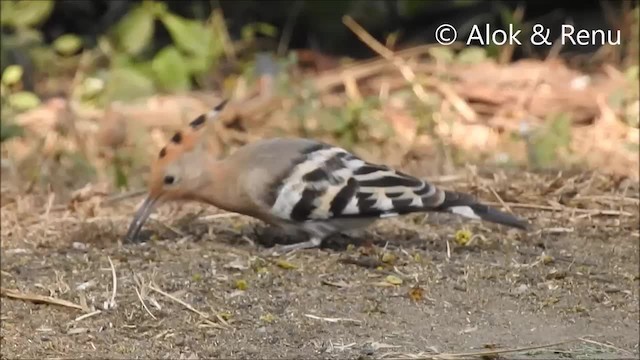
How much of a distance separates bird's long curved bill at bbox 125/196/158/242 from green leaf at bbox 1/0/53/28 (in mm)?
2923

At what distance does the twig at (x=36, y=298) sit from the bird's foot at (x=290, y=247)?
28.0 inches

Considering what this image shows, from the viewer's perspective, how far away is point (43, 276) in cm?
368

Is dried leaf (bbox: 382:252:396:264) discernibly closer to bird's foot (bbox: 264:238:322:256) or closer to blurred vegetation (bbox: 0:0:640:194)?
bird's foot (bbox: 264:238:322:256)

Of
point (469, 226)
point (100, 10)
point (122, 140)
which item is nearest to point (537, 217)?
point (469, 226)

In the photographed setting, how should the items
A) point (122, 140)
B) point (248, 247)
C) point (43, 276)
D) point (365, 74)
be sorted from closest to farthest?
point (43, 276) < point (248, 247) < point (122, 140) < point (365, 74)

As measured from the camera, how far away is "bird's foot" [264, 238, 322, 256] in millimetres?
3846

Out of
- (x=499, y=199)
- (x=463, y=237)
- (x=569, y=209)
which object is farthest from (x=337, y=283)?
(x=569, y=209)

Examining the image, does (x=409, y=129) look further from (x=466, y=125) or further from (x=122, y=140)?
(x=122, y=140)

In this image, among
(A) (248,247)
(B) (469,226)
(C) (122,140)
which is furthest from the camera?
(C) (122,140)

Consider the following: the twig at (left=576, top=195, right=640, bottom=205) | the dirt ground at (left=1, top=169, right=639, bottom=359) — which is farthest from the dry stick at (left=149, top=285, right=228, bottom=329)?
the twig at (left=576, top=195, right=640, bottom=205)

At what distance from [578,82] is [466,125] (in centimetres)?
78

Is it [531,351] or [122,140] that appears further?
[122,140]

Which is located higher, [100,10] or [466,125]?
[100,10]

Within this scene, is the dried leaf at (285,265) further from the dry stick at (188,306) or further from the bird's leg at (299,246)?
the dry stick at (188,306)
